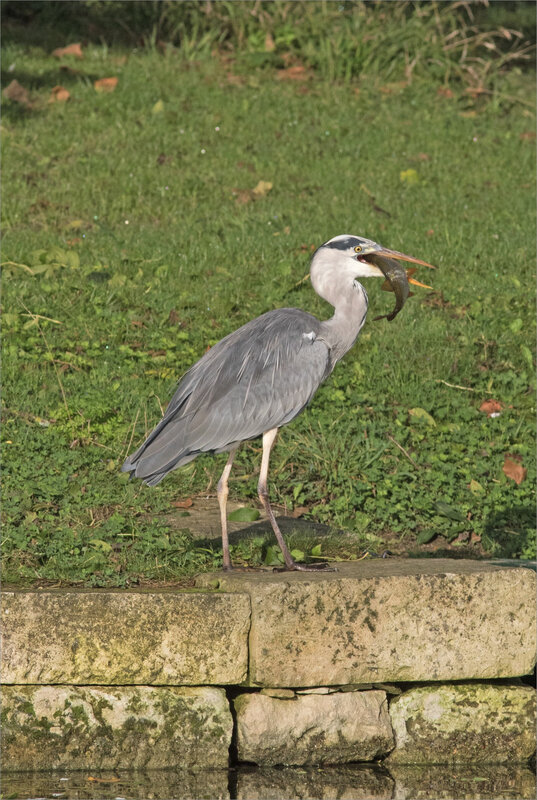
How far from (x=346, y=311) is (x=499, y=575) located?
4.89 ft

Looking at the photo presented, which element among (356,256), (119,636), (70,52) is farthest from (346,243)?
(70,52)

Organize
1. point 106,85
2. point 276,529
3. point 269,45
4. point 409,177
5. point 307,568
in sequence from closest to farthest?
point 307,568
point 276,529
point 409,177
point 106,85
point 269,45

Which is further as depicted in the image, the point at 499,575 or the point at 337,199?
the point at 337,199

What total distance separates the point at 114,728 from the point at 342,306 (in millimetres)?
2234

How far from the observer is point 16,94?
36.4ft

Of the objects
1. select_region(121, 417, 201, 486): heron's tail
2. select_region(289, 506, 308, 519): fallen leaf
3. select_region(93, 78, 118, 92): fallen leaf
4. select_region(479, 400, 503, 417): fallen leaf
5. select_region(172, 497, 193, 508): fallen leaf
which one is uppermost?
select_region(121, 417, 201, 486): heron's tail

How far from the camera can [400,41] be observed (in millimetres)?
11859

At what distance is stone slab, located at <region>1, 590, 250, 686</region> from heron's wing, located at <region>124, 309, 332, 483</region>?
890mm

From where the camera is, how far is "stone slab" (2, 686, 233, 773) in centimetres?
448

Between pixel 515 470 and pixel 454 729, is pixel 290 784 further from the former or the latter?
pixel 515 470

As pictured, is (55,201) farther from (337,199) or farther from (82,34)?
(82,34)

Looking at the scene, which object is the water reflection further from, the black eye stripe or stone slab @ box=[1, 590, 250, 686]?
the black eye stripe

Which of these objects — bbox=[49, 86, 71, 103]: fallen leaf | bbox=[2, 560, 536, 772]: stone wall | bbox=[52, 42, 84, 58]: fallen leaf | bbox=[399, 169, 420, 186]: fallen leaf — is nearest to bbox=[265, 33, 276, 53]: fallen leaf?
bbox=[52, 42, 84, 58]: fallen leaf

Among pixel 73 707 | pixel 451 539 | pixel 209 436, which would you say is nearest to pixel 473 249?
pixel 451 539
